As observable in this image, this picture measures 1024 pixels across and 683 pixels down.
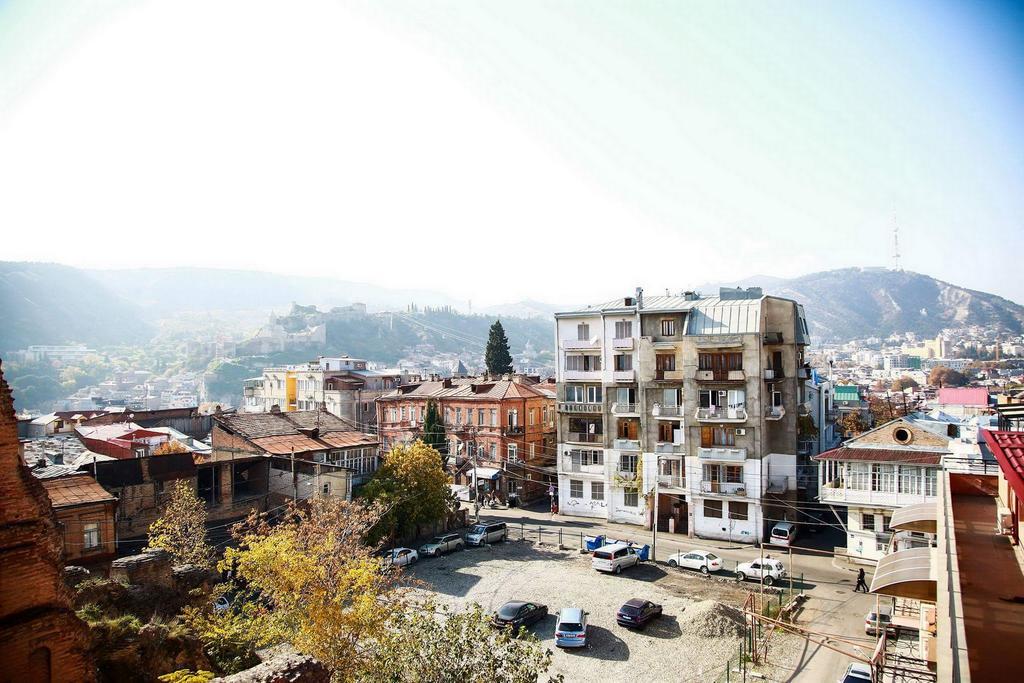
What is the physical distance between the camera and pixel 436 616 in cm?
2736

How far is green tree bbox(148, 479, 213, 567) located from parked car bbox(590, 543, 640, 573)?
18.2 metres

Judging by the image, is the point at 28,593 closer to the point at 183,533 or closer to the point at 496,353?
the point at 183,533

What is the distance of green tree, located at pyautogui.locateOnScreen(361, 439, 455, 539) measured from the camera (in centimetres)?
3581

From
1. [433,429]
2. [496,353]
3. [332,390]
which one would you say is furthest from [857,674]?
[332,390]

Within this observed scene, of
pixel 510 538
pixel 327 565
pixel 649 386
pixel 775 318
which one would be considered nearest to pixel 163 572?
pixel 327 565

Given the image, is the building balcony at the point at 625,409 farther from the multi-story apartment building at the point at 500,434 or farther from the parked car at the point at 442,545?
the parked car at the point at 442,545

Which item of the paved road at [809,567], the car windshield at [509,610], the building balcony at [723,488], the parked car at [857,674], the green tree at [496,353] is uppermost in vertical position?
the green tree at [496,353]

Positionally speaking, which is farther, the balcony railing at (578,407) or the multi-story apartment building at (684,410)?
the balcony railing at (578,407)

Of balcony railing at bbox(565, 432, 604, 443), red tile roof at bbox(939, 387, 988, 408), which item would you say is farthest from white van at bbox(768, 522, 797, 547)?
red tile roof at bbox(939, 387, 988, 408)

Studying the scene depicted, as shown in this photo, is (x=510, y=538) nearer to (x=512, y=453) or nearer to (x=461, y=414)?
(x=512, y=453)

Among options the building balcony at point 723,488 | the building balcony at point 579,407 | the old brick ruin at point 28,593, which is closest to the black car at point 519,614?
the old brick ruin at point 28,593

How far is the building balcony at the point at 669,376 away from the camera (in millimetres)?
41375

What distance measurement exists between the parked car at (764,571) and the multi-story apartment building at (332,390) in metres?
47.8

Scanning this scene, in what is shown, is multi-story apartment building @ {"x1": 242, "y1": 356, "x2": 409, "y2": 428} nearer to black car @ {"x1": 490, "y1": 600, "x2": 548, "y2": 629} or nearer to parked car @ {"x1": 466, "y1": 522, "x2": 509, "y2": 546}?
parked car @ {"x1": 466, "y1": 522, "x2": 509, "y2": 546}
